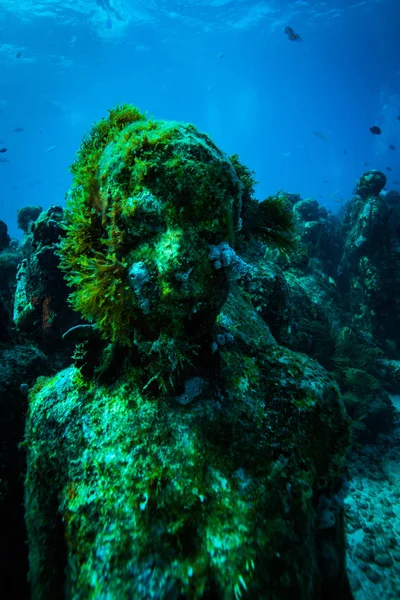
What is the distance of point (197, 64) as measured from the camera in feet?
225

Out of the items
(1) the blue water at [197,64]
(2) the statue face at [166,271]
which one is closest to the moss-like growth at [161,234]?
(2) the statue face at [166,271]

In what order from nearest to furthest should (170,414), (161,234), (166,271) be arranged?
(166,271) → (161,234) → (170,414)

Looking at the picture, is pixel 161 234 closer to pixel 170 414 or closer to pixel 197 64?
pixel 170 414

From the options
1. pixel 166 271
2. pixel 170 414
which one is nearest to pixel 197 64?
pixel 166 271

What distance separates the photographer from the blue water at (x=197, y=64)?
4300cm

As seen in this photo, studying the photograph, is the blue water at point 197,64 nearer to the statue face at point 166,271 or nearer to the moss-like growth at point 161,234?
the moss-like growth at point 161,234

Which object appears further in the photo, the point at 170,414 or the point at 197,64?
the point at 197,64

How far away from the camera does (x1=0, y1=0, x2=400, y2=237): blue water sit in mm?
43000

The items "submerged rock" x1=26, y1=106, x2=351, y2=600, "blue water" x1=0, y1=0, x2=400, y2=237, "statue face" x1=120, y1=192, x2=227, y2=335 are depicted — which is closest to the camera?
"submerged rock" x1=26, y1=106, x2=351, y2=600

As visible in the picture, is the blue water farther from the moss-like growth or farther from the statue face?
the statue face

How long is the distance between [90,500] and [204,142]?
2.84 meters

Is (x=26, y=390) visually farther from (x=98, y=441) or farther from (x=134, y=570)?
(x=134, y=570)

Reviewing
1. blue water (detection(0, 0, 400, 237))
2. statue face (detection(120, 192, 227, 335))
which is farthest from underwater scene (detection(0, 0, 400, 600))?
blue water (detection(0, 0, 400, 237))

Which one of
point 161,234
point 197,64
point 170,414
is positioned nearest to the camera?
point 161,234
